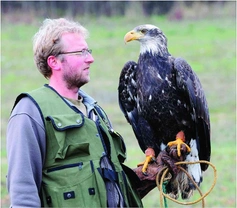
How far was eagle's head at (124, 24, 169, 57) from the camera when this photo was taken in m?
5.30

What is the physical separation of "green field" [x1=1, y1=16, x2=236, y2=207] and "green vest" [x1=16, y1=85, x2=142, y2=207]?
4.24 m

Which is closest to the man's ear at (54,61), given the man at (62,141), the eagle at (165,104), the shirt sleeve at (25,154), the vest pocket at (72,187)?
the man at (62,141)

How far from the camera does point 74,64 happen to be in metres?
3.95

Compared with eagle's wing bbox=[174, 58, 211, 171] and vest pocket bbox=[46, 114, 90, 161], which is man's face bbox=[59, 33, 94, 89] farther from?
eagle's wing bbox=[174, 58, 211, 171]

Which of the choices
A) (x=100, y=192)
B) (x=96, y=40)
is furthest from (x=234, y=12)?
(x=100, y=192)

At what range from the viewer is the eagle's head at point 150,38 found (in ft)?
17.4

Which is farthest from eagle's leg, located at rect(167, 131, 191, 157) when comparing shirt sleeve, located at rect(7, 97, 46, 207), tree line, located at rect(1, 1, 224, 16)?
tree line, located at rect(1, 1, 224, 16)

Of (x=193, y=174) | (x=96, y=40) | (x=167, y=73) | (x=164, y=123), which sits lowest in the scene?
(x=96, y=40)

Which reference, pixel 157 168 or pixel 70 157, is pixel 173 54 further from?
pixel 70 157

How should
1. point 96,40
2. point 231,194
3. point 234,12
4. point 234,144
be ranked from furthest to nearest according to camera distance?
point 234,12, point 96,40, point 234,144, point 231,194

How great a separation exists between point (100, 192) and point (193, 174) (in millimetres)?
1674

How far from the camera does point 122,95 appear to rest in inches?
213

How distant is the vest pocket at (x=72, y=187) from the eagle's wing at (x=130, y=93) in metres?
1.57

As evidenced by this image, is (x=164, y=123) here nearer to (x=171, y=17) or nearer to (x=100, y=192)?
(x=100, y=192)
